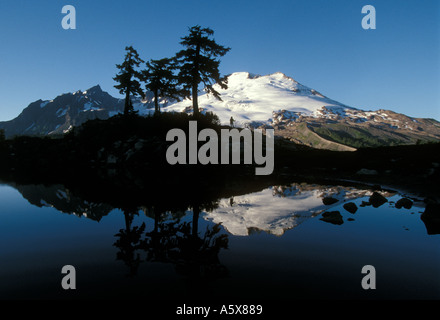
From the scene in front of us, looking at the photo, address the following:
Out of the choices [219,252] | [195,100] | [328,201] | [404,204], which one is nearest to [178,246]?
[219,252]

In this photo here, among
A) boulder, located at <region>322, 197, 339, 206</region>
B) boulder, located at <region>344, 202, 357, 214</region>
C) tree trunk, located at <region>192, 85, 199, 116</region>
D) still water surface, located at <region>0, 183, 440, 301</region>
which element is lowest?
still water surface, located at <region>0, 183, 440, 301</region>

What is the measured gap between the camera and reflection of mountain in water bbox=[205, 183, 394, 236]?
791cm

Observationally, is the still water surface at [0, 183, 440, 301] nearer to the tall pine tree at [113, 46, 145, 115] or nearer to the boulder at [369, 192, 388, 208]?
the boulder at [369, 192, 388, 208]

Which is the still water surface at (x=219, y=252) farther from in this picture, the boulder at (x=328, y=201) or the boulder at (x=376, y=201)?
the boulder at (x=328, y=201)

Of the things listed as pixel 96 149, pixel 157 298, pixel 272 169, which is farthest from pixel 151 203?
pixel 96 149

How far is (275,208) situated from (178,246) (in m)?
5.50

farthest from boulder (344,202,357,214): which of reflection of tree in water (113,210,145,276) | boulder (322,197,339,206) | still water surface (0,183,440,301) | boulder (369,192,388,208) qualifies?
reflection of tree in water (113,210,145,276)

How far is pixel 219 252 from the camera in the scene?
580 cm

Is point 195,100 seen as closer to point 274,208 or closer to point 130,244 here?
point 274,208

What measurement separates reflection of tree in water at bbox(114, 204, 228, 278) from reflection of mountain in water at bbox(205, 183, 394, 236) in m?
0.98

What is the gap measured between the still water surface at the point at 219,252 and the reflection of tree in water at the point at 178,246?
0.09ft
